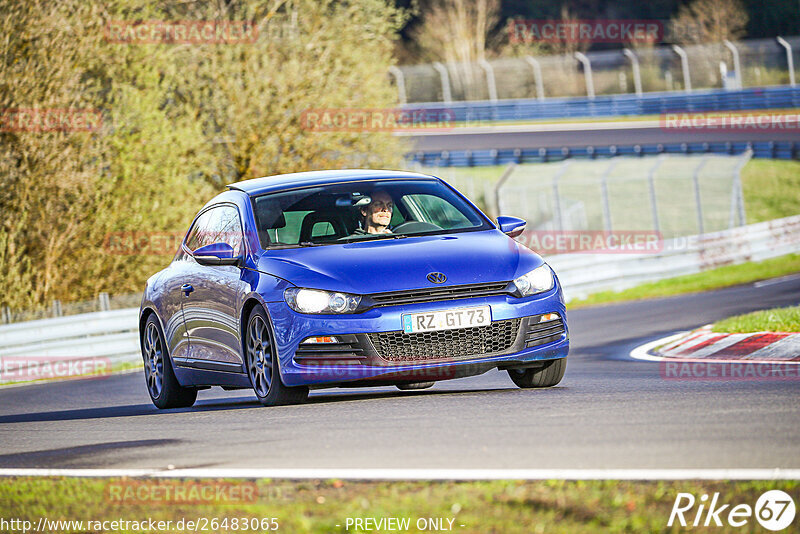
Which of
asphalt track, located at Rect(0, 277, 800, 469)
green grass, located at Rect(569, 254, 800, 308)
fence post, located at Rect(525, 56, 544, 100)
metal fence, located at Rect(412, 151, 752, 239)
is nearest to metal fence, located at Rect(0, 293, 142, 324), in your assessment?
asphalt track, located at Rect(0, 277, 800, 469)

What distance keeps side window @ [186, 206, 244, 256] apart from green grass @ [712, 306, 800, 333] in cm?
565

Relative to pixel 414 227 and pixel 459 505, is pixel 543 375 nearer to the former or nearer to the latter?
pixel 414 227

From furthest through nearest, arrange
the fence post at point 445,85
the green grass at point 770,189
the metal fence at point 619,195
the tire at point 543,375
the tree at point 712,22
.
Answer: the tree at point 712,22 < the fence post at point 445,85 < the green grass at point 770,189 < the metal fence at point 619,195 < the tire at point 543,375

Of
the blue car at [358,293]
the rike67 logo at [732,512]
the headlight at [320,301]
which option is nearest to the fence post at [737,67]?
the blue car at [358,293]

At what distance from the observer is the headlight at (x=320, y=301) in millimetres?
8742

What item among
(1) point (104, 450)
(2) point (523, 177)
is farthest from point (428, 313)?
(2) point (523, 177)

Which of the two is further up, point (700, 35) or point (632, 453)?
point (632, 453)

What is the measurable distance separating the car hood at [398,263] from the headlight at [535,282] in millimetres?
41

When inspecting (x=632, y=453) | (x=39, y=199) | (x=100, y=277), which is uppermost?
(x=632, y=453)

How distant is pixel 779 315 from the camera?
561 inches

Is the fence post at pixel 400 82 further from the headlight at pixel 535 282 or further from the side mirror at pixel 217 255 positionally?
the headlight at pixel 535 282

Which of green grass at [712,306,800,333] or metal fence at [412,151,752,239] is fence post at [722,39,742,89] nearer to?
metal fence at [412,151,752,239]

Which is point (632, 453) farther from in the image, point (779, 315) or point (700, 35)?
point (700, 35)

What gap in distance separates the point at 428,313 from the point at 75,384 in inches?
319
